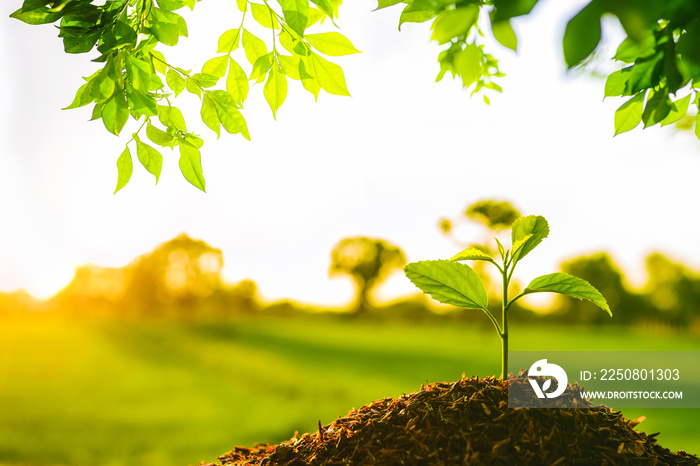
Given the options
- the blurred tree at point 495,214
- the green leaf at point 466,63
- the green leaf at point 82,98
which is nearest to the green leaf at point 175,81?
the green leaf at point 82,98

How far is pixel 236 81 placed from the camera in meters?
1.15

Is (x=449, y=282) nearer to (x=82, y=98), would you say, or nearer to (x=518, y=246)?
(x=518, y=246)

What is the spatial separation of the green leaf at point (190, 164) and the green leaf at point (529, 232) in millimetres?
861

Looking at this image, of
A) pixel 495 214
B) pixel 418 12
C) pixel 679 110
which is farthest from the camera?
pixel 495 214

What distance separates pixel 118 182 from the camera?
1.11 meters

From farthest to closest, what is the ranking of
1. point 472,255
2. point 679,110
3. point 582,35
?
point 472,255
point 679,110
point 582,35

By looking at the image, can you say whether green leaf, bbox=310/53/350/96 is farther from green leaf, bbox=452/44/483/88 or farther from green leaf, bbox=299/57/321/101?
green leaf, bbox=452/44/483/88

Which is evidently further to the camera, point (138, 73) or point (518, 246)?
point (518, 246)

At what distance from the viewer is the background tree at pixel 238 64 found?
75 cm

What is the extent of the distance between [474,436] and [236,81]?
3.54ft

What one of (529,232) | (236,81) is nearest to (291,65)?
(236,81)

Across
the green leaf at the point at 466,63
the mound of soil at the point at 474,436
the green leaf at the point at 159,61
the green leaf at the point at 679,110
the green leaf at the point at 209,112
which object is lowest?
the mound of soil at the point at 474,436

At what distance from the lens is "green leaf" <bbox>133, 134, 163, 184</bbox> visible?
113 cm

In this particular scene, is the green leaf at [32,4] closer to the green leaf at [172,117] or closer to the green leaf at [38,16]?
the green leaf at [38,16]
